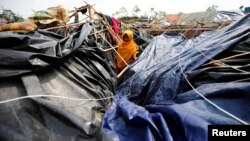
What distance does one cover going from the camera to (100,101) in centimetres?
191

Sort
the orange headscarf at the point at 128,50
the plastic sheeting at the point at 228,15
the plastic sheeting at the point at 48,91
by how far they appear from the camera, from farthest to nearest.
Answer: the plastic sheeting at the point at 228,15
the orange headscarf at the point at 128,50
the plastic sheeting at the point at 48,91

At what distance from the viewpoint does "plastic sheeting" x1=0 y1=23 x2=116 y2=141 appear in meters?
1.36

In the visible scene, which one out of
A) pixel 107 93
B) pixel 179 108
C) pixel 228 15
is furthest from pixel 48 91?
pixel 228 15

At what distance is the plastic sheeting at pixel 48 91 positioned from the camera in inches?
53.5

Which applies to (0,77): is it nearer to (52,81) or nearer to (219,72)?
(52,81)

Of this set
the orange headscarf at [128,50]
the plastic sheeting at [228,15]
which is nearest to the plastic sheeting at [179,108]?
the orange headscarf at [128,50]

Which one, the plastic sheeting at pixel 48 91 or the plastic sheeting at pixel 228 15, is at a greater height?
the plastic sheeting at pixel 228 15

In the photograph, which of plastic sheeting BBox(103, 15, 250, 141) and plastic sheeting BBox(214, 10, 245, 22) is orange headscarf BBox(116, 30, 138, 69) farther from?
plastic sheeting BBox(214, 10, 245, 22)

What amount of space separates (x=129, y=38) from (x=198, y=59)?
1955mm

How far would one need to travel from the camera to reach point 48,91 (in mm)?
1620

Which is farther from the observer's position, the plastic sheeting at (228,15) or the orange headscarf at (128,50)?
the plastic sheeting at (228,15)

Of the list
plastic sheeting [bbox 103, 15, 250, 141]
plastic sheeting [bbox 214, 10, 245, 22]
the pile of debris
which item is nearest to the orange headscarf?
the pile of debris

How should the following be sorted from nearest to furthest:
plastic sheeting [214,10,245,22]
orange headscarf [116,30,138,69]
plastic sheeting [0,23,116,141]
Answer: plastic sheeting [0,23,116,141] < orange headscarf [116,30,138,69] < plastic sheeting [214,10,245,22]

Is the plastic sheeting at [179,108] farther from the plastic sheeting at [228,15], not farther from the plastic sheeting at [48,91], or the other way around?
the plastic sheeting at [228,15]
